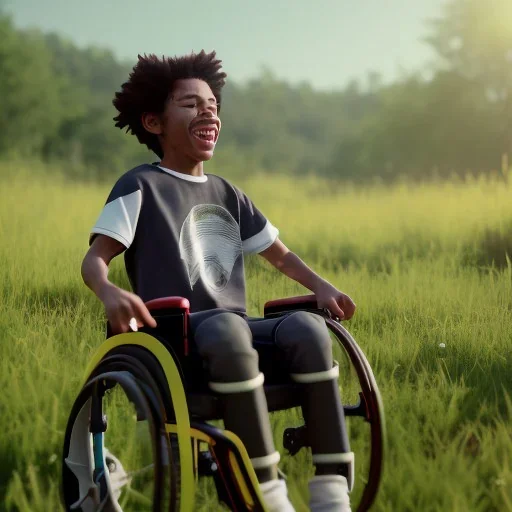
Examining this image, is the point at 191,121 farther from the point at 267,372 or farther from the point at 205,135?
the point at 267,372

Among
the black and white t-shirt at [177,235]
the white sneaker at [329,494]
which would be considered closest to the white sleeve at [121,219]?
the black and white t-shirt at [177,235]

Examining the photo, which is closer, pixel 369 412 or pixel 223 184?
pixel 369 412

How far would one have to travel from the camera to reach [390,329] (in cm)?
344

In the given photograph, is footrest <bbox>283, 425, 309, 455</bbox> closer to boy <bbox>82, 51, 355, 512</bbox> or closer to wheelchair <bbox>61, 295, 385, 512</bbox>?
wheelchair <bbox>61, 295, 385, 512</bbox>

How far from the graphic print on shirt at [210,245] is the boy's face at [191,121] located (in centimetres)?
18

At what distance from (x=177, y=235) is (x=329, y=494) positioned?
0.80 meters

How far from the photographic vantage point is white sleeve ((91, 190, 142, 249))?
2156 millimetres

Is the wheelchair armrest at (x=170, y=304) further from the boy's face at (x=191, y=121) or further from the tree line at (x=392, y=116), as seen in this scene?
the tree line at (x=392, y=116)

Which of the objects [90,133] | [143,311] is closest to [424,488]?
[143,311]

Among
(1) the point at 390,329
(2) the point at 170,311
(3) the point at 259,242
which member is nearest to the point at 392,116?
(1) the point at 390,329

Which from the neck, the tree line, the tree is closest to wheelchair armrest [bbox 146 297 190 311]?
the neck

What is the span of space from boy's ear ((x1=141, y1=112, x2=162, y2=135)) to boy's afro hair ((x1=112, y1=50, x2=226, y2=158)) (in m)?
0.02

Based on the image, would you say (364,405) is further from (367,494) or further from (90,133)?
(90,133)

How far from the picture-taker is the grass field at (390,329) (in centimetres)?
232
